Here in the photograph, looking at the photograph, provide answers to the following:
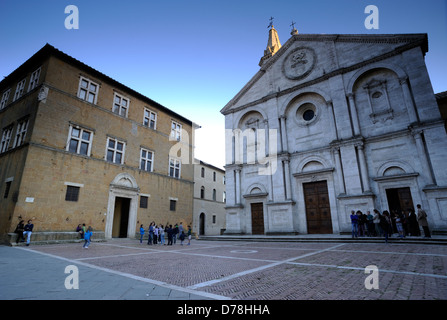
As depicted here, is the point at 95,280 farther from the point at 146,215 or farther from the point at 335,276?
the point at 146,215

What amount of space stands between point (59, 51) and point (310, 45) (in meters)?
22.8

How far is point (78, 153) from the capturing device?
18.3m

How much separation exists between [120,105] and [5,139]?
32.4ft

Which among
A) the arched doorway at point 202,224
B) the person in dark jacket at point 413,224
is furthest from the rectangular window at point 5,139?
the person in dark jacket at point 413,224

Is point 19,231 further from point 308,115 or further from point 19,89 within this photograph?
point 308,115

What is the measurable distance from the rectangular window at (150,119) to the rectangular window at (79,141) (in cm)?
652

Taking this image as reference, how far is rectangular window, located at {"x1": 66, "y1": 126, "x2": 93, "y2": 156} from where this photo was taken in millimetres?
18203

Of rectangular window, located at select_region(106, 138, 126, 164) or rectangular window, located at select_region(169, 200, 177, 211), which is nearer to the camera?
rectangular window, located at select_region(106, 138, 126, 164)

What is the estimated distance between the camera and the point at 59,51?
59.2 ft

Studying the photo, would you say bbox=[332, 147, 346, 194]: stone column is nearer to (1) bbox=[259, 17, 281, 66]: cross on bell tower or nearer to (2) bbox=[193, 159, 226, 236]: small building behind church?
(2) bbox=[193, 159, 226, 236]: small building behind church

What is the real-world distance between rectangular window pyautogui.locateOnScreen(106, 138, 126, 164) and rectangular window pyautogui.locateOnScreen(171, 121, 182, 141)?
7.19m

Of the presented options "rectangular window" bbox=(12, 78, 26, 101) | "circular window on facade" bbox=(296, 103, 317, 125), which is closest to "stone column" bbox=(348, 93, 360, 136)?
"circular window on facade" bbox=(296, 103, 317, 125)

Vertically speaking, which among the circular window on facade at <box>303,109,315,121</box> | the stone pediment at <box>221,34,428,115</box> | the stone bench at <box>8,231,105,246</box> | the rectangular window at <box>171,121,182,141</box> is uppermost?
the stone pediment at <box>221,34,428,115</box>
